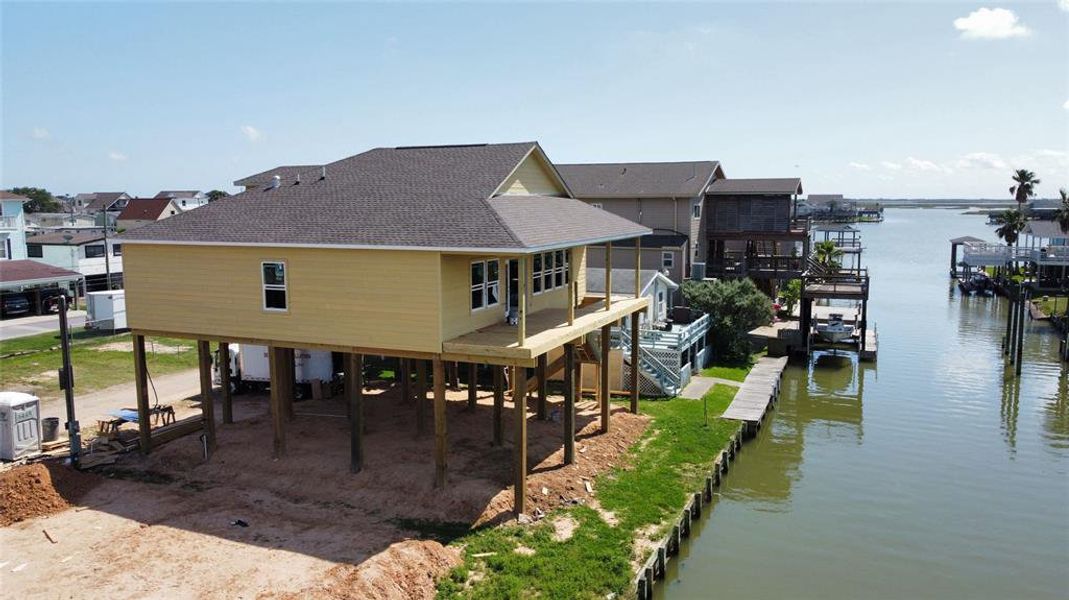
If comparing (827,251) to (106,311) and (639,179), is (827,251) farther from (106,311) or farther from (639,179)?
(106,311)

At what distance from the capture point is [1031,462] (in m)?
25.2

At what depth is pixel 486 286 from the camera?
1997 cm

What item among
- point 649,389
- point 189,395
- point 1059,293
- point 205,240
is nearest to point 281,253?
point 205,240

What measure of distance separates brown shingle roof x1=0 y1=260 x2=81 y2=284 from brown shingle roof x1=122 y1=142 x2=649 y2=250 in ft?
89.3

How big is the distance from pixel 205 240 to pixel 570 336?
9655 millimetres

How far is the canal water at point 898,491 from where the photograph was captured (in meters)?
17.2

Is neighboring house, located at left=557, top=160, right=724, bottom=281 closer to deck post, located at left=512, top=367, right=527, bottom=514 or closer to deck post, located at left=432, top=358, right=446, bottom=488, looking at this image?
deck post, located at left=432, top=358, right=446, bottom=488

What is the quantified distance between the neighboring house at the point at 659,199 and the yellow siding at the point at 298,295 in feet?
84.6

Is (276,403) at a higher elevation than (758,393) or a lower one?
higher

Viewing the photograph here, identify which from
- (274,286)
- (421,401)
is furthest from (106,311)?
(274,286)

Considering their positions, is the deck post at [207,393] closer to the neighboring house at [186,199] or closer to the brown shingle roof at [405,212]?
the brown shingle roof at [405,212]

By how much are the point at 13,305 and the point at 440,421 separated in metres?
38.2

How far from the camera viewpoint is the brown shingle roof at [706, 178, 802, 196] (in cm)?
4766

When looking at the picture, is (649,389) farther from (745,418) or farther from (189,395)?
(189,395)
